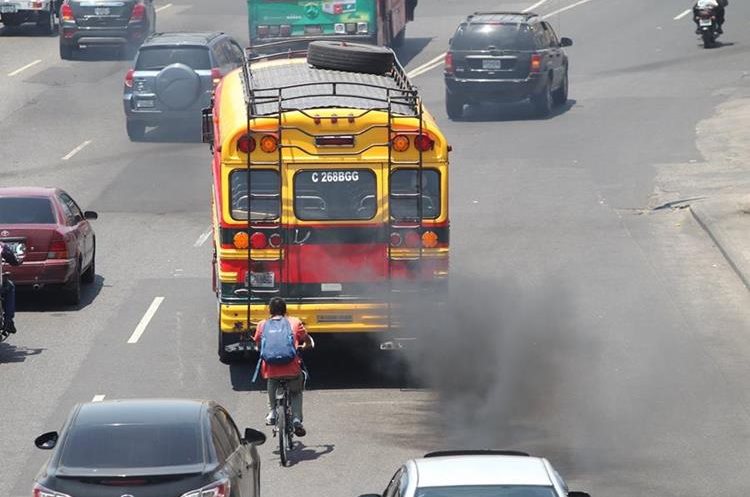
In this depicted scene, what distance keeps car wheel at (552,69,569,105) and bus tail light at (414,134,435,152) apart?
2101cm

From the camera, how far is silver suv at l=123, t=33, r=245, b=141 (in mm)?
33219

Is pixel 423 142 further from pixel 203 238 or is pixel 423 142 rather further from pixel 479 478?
pixel 203 238

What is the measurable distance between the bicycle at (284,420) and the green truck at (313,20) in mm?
23195

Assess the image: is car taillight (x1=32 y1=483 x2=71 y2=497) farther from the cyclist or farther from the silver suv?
the silver suv

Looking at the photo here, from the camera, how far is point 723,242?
84.3ft

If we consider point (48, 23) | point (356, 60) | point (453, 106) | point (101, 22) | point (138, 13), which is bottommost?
point (48, 23)

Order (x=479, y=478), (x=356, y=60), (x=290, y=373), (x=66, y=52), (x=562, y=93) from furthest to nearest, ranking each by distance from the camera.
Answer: (x=66, y=52), (x=562, y=93), (x=356, y=60), (x=290, y=373), (x=479, y=478)

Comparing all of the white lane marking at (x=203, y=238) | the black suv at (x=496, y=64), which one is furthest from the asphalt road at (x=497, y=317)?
the black suv at (x=496, y=64)

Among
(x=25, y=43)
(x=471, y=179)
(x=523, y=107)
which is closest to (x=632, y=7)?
(x=523, y=107)

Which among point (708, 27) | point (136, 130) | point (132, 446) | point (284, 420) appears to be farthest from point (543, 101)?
point (132, 446)

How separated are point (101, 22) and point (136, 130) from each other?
29.4 feet

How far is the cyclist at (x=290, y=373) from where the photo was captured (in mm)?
16062

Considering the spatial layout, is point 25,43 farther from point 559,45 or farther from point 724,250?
point 724,250

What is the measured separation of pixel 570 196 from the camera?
30.0m
